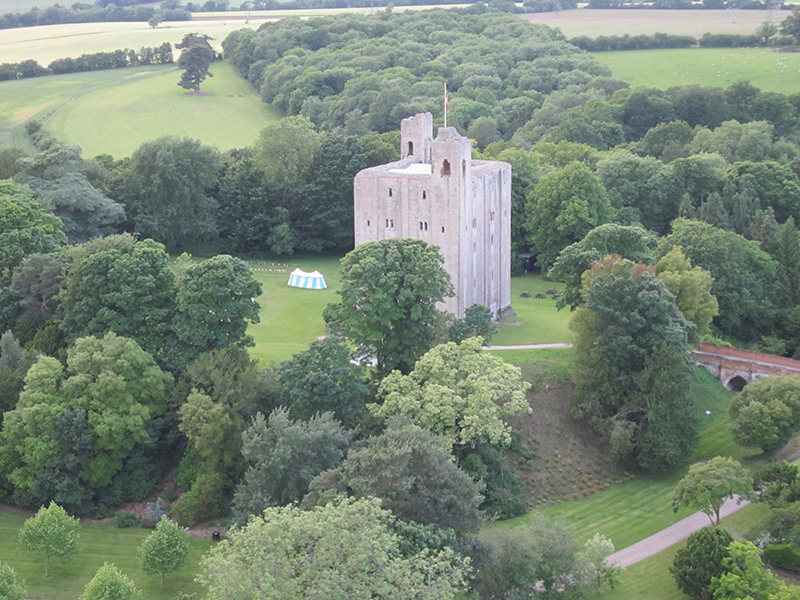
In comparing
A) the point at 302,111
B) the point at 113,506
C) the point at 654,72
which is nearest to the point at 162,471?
the point at 113,506

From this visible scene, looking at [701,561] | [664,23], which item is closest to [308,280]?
[701,561]

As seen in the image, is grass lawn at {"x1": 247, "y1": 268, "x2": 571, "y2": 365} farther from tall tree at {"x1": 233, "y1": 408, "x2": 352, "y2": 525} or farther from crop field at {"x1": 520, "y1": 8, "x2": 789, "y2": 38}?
crop field at {"x1": 520, "y1": 8, "x2": 789, "y2": 38}

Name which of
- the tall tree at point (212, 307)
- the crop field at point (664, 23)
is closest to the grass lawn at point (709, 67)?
the crop field at point (664, 23)

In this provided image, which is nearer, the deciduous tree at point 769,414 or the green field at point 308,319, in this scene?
the deciduous tree at point 769,414

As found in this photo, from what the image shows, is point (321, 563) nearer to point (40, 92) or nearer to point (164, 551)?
point (164, 551)

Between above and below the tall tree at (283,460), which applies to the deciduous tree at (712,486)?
below

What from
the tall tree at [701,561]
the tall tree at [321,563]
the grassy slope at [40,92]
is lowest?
the tall tree at [701,561]

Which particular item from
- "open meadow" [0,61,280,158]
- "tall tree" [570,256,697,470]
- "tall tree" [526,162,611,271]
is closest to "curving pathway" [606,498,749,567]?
"tall tree" [570,256,697,470]

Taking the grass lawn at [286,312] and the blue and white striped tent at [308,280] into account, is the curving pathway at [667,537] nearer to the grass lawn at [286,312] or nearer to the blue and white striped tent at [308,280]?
the grass lawn at [286,312]
